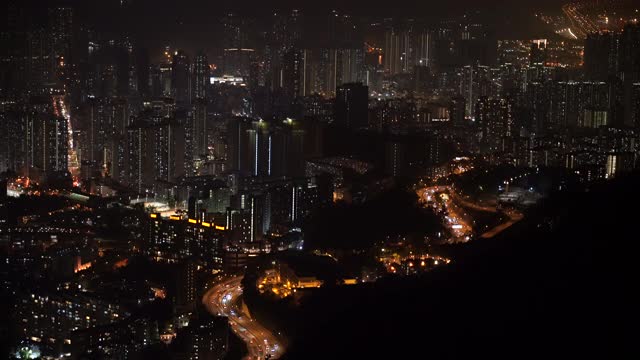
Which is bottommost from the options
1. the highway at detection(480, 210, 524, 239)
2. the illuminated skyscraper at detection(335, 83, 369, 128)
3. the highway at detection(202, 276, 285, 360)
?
the highway at detection(202, 276, 285, 360)

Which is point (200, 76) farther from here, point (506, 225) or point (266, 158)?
point (506, 225)

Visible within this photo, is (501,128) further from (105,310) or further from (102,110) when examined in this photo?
(105,310)

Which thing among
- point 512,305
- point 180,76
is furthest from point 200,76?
point 512,305

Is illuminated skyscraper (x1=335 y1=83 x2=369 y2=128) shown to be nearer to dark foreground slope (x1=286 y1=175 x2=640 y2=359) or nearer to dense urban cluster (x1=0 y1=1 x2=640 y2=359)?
dense urban cluster (x1=0 y1=1 x2=640 y2=359)

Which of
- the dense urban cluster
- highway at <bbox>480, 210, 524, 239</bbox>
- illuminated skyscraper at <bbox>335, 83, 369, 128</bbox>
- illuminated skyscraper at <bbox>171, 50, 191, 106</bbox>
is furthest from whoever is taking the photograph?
illuminated skyscraper at <bbox>171, 50, 191, 106</bbox>

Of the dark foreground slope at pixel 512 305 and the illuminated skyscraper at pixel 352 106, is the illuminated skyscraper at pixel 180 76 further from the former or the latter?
the dark foreground slope at pixel 512 305

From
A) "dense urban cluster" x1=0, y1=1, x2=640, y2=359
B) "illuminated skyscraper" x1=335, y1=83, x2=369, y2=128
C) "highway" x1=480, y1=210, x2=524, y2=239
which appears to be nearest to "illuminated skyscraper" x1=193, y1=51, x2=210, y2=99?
"dense urban cluster" x1=0, y1=1, x2=640, y2=359

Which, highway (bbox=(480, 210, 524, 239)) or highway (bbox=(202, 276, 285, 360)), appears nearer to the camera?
highway (bbox=(202, 276, 285, 360))
